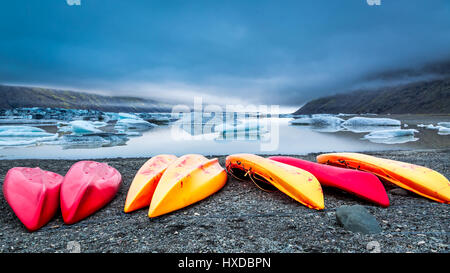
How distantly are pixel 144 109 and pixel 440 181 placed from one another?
4967 inches

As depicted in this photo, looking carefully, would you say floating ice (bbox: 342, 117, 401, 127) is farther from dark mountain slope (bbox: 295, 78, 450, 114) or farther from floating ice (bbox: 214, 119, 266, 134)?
dark mountain slope (bbox: 295, 78, 450, 114)

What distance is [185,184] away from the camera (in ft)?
9.67

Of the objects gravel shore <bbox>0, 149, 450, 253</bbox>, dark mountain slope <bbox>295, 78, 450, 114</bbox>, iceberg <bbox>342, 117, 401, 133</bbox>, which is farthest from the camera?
dark mountain slope <bbox>295, 78, 450, 114</bbox>

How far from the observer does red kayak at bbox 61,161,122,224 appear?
8.21 feet

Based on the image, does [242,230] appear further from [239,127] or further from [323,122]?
[323,122]

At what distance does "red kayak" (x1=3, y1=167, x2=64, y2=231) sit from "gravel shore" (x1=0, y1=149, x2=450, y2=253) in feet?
0.41

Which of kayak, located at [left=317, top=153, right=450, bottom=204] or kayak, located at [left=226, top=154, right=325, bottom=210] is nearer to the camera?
kayak, located at [left=226, top=154, right=325, bottom=210]

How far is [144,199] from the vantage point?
2.87 metres

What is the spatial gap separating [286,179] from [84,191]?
2604 mm

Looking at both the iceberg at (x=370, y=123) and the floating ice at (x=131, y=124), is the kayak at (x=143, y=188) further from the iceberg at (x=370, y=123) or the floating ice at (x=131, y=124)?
the iceberg at (x=370, y=123)

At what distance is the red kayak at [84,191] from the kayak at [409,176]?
386cm

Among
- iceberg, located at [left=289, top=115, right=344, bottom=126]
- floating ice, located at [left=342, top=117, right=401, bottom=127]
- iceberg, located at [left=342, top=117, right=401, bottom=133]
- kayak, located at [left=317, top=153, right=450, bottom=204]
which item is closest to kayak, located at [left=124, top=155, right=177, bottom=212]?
kayak, located at [left=317, top=153, right=450, bottom=204]

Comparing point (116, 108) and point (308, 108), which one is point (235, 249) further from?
point (308, 108)
